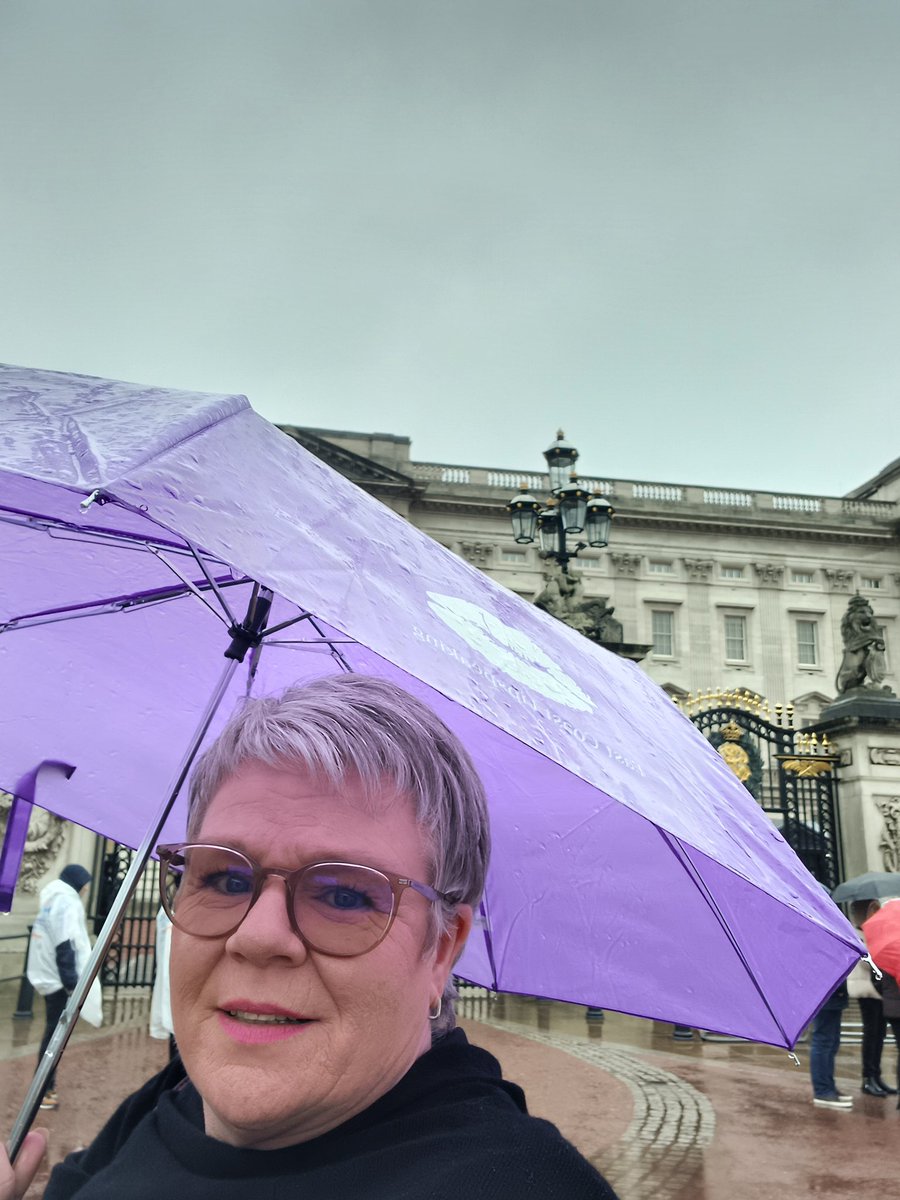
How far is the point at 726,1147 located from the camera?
7.57 metres

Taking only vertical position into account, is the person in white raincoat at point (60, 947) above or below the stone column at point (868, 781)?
below

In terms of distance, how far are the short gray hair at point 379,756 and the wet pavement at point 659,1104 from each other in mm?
5447

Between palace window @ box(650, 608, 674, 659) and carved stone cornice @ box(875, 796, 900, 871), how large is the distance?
3650cm

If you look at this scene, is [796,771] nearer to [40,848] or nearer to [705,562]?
[40,848]

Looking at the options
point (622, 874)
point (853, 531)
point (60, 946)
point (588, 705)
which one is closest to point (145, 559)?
point (588, 705)

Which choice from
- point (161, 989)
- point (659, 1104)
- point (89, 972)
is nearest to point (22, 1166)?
point (89, 972)

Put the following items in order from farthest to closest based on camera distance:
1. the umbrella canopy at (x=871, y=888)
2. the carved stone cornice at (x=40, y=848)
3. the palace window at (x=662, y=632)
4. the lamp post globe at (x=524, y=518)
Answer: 1. the palace window at (x=662, y=632)
2. the lamp post globe at (x=524, y=518)
3. the carved stone cornice at (x=40, y=848)
4. the umbrella canopy at (x=871, y=888)

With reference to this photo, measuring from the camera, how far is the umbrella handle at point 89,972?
1.95m

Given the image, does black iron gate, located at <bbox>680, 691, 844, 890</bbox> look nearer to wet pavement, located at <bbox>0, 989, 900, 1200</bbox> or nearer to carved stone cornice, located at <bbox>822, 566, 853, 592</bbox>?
wet pavement, located at <bbox>0, 989, 900, 1200</bbox>

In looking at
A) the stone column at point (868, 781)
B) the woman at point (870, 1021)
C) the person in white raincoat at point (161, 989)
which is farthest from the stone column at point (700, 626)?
the person in white raincoat at point (161, 989)

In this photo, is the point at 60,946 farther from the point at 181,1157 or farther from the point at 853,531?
the point at 853,531

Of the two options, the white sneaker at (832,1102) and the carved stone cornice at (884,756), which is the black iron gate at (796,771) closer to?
the carved stone cornice at (884,756)

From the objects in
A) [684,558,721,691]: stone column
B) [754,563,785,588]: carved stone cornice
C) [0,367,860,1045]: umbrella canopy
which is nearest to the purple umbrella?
[0,367,860,1045]: umbrella canopy

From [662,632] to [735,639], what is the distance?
12.1ft
